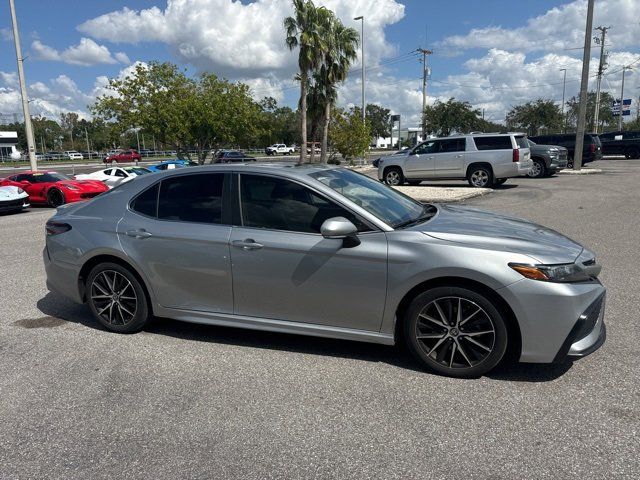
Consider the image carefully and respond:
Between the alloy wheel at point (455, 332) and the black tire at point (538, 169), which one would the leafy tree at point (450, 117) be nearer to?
the black tire at point (538, 169)

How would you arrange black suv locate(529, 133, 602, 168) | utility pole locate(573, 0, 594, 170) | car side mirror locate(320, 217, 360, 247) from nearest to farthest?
car side mirror locate(320, 217, 360, 247), utility pole locate(573, 0, 594, 170), black suv locate(529, 133, 602, 168)

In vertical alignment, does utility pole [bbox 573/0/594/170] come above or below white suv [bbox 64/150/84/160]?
above

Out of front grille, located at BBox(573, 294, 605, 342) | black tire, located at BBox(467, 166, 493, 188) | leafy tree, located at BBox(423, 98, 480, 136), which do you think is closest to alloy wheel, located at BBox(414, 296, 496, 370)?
front grille, located at BBox(573, 294, 605, 342)

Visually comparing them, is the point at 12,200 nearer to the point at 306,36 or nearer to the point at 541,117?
the point at 306,36

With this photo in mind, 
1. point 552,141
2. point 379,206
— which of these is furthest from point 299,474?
point 552,141

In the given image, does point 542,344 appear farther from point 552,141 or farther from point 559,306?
point 552,141

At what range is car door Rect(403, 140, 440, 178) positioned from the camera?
1777 cm

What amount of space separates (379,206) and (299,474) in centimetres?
220

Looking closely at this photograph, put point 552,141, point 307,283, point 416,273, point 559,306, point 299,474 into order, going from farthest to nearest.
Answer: point 552,141
point 307,283
point 416,273
point 559,306
point 299,474

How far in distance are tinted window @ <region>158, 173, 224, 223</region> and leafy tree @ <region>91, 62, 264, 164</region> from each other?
2495 centimetres

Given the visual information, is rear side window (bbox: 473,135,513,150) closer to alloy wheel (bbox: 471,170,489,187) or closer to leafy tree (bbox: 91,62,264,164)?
alloy wheel (bbox: 471,170,489,187)

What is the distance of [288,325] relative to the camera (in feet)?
12.9

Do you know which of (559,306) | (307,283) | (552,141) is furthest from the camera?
(552,141)

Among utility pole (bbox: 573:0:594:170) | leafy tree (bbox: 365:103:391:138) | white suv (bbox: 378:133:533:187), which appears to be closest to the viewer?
white suv (bbox: 378:133:533:187)
